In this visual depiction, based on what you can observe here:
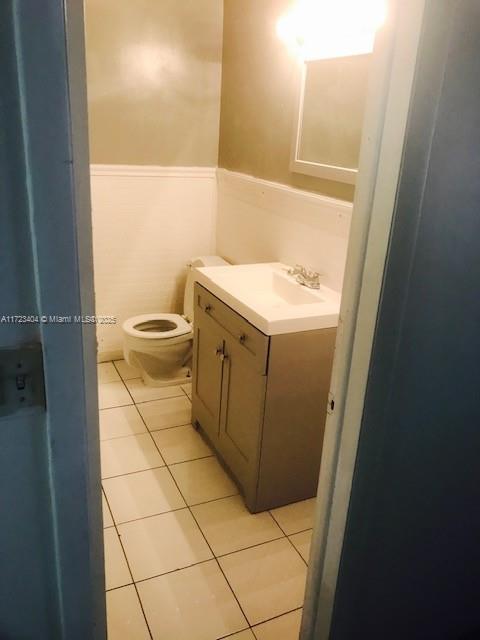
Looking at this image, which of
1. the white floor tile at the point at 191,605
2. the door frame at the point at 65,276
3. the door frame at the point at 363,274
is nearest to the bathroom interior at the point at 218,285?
the white floor tile at the point at 191,605

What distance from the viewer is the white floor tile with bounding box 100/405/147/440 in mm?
2650

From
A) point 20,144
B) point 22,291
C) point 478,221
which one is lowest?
point 22,291

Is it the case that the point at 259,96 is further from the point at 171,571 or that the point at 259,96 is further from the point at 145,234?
the point at 171,571

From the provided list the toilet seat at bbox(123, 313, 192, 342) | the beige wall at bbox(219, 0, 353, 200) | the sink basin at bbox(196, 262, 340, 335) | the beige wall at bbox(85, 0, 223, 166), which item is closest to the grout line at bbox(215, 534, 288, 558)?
the sink basin at bbox(196, 262, 340, 335)

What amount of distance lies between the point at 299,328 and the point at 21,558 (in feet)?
4.04

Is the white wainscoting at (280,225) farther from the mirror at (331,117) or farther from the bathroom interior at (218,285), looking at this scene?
the mirror at (331,117)

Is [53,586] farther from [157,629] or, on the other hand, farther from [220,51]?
[220,51]

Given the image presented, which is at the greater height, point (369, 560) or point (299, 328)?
point (299, 328)

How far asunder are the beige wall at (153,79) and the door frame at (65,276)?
2335 mm

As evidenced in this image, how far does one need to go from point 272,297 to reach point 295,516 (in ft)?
3.21

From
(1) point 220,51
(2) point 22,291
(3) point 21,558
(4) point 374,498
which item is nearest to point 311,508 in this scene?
(4) point 374,498

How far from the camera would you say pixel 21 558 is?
0.95m

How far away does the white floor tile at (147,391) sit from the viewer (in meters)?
3.02

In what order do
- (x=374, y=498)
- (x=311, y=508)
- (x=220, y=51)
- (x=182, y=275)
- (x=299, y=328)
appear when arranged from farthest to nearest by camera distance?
→ (x=182, y=275) → (x=220, y=51) → (x=311, y=508) → (x=299, y=328) → (x=374, y=498)
